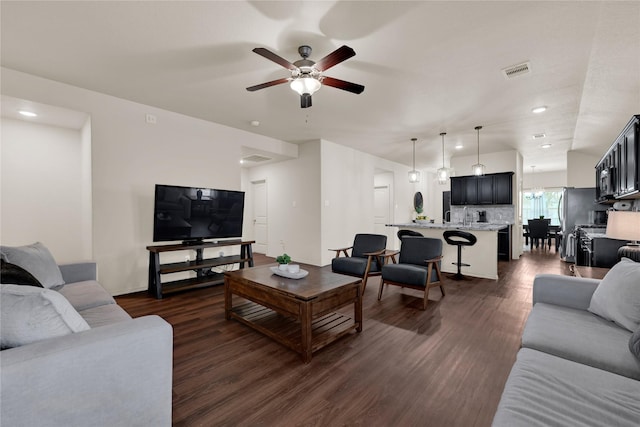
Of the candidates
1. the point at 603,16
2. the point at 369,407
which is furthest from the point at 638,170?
the point at 369,407

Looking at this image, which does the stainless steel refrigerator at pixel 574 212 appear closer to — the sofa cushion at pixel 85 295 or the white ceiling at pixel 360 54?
the white ceiling at pixel 360 54

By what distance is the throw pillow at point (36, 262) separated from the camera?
7.01ft

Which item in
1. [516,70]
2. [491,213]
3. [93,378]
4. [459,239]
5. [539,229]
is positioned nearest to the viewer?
[93,378]

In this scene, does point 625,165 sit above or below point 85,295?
above

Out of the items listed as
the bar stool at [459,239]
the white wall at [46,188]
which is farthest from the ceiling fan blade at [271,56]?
the bar stool at [459,239]

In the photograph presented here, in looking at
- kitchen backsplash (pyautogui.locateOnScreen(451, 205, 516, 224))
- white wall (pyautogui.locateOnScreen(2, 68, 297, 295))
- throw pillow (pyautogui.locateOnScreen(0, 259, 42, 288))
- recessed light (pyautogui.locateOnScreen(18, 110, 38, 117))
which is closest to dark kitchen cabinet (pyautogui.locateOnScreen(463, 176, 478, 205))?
kitchen backsplash (pyautogui.locateOnScreen(451, 205, 516, 224))

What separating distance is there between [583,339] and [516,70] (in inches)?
108

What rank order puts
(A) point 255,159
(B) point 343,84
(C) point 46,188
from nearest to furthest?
(B) point 343,84
(C) point 46,188
(A) point 255,159

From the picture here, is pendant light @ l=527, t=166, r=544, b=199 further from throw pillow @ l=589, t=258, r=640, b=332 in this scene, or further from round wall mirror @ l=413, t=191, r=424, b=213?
throw pillow @ l=589, t=258, r=640, b=332

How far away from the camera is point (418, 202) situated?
9500 millimetres

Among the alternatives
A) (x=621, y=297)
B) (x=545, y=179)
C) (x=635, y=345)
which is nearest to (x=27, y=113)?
(x=635, y=345)

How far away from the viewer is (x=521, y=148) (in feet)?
21.0

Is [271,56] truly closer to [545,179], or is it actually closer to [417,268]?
[417,268]

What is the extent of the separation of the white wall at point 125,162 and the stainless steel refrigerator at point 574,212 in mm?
7734
